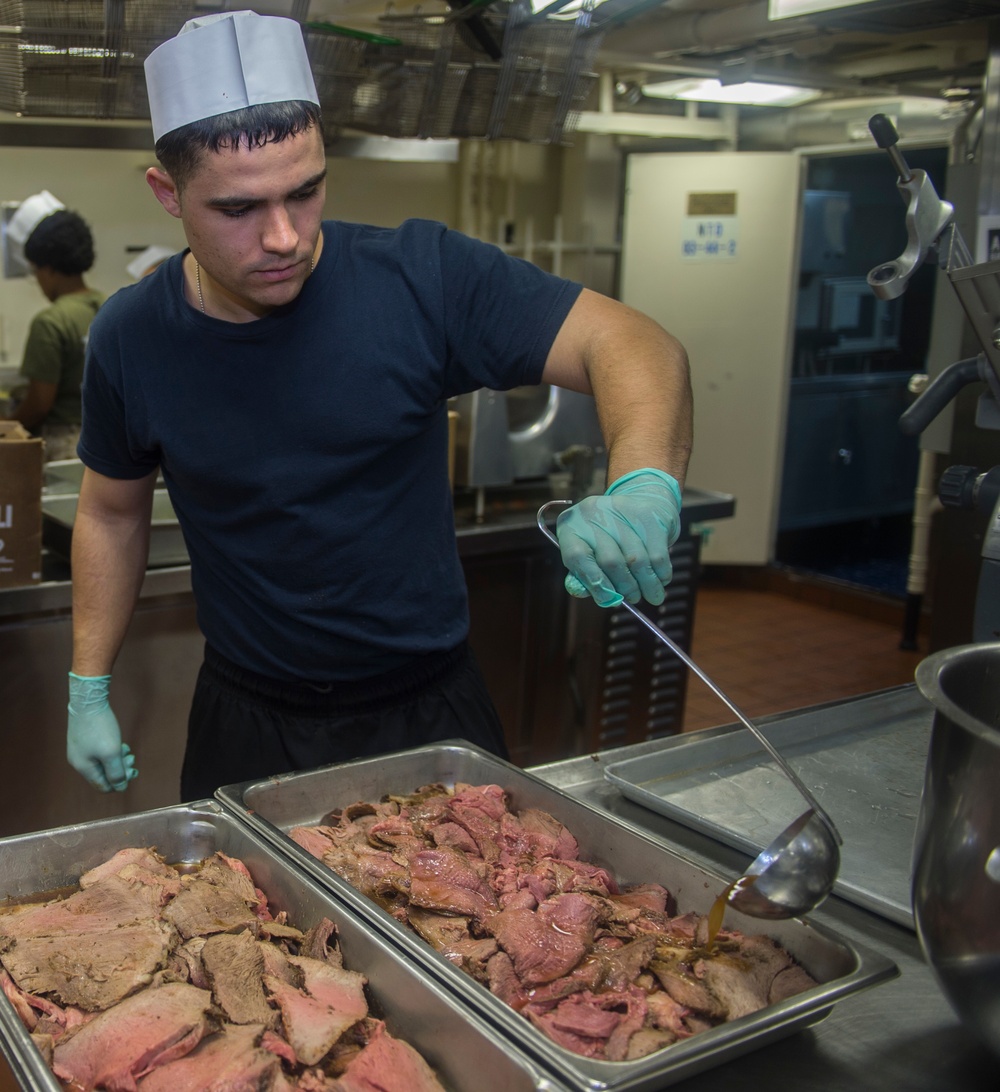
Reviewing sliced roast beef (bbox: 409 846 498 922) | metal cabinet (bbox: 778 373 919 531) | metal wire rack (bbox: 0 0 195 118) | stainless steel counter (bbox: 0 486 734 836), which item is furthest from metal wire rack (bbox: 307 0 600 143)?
metal cabinet (bbox: 778 373 919 531)

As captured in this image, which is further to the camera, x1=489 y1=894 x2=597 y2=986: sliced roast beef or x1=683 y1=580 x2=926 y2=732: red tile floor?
x1=683 y1=580 x2=926 y2=732: red tile floor

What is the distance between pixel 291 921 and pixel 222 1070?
28 cm

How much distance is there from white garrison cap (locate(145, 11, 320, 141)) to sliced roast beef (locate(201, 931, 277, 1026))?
1.09 m

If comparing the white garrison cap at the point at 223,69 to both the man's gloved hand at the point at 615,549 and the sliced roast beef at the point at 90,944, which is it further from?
the sliced roast beef at the point at 90,944

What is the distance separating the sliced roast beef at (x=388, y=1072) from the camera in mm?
1021

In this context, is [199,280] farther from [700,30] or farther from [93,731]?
[700,30]

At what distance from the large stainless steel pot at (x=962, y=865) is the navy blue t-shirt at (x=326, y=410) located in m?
0.96

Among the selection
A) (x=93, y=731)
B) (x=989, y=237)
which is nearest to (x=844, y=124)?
(x=989, y=237)

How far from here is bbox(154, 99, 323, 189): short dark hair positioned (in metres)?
1.55

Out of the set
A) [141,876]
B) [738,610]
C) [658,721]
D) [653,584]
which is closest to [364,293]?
[653,584]

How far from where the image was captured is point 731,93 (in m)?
6.02

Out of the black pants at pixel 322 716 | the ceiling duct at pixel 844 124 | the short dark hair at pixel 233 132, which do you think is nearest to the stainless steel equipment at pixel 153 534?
the black pants at pixel 322 716

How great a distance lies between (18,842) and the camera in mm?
1357

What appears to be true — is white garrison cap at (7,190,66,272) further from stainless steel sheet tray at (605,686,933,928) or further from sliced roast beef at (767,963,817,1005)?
sliced roast beef at (767,963,817,1005)
